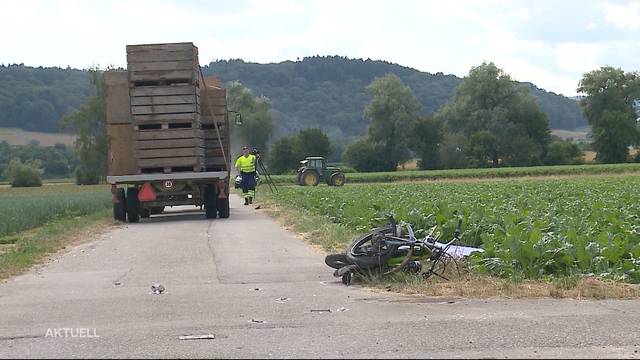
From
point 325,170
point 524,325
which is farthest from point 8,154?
point 524,325

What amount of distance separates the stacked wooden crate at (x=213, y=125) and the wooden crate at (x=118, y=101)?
7.50ft

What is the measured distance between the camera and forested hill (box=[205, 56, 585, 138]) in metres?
181

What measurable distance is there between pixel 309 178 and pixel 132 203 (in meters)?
34.0

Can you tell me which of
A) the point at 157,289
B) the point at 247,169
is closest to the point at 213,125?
the point at 247,169

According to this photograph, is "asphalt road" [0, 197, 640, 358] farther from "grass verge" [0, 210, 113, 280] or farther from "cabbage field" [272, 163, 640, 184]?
"cabbage field" [272, 163, 640, 184]

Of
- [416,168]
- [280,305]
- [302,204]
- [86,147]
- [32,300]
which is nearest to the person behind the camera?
[280,305]

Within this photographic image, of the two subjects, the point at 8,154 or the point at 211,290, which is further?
the point at 8,154

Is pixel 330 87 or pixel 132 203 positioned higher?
pixel 330 87

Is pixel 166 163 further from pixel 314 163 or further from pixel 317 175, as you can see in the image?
pixel 314 163

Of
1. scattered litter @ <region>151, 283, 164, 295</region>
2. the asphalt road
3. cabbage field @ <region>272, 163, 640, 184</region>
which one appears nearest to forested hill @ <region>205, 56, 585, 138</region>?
cabbage field @ <region>272, 163, 640, 184</region>

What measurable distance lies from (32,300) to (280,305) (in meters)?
2.88

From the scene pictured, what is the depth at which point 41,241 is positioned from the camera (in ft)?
52.0

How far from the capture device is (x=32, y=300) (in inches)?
354

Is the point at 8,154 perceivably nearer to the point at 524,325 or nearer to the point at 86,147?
the point at 86,147
